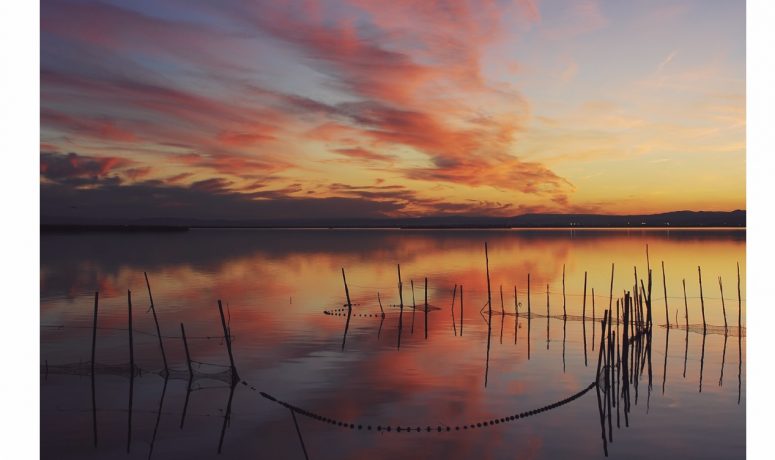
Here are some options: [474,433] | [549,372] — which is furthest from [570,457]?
[549,372]

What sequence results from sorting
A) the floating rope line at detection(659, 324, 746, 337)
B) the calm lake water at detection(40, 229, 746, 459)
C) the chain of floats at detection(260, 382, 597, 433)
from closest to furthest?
the calm lake water at detection(40, 229, 746, 459) → the chain of floats at detection(260, 382, 597, 433) → the floating rope line at detection(659, 324, 746, 337)

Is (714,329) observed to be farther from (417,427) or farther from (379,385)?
(417,427)

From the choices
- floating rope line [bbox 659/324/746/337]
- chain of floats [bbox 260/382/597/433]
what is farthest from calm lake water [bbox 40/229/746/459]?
floating rope line [bbox 659/324/746/337]

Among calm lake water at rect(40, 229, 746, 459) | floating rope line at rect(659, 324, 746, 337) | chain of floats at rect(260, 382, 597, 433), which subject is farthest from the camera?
floating rope line at rect(659, 324, 746, 337)

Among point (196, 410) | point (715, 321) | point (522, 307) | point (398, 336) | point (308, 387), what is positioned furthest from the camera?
point (522, 307)

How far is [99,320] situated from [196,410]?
16.1 metres

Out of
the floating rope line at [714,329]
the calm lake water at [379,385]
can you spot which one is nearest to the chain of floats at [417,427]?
the calm lake water at [379,385]

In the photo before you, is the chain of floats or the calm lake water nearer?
the calm lake water

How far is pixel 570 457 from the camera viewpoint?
37.5ft

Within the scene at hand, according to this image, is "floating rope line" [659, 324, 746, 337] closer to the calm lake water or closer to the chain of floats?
the calm lake water

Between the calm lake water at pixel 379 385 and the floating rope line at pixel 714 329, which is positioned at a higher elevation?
the floating rope line at pixel 714 329

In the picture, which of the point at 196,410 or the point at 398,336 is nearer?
the point at 196,410

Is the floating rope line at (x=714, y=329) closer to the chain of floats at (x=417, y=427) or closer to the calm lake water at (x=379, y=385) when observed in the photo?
the calm lake water at (x=379, y=385)

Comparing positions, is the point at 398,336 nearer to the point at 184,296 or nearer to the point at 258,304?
the point at 258,304
